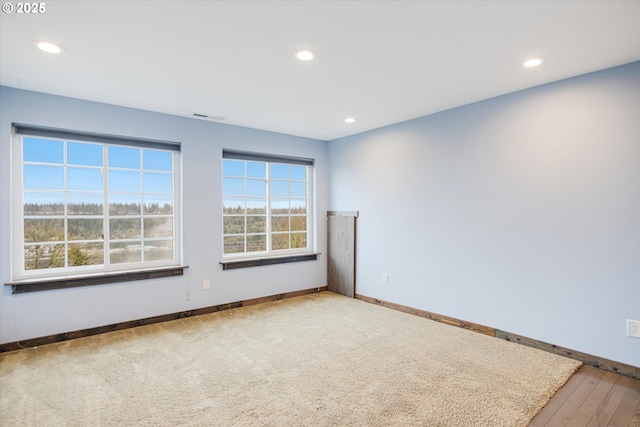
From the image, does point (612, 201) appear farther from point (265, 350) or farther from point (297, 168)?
point (297, 168)

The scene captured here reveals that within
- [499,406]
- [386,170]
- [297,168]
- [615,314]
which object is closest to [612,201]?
[615,314]

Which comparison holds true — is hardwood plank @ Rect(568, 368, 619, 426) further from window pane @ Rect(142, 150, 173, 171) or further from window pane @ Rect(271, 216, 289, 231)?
window pane @ Rect(142, 150, 173, 171)

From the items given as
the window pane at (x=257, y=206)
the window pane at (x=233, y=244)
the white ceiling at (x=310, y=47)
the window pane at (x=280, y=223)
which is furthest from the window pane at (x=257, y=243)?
the white ceiling at (x=310, y=47)

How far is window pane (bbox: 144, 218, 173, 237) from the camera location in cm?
396

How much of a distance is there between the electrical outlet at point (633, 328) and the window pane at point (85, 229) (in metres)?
4.91

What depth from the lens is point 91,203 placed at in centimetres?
361

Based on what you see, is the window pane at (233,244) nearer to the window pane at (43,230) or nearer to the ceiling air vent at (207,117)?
the ceiling air vent at (207,117)

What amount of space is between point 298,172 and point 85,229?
2.88 meters

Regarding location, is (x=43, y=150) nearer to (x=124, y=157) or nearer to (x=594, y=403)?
(x=124, y=157)

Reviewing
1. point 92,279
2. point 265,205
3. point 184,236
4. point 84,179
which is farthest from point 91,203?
point 265,205

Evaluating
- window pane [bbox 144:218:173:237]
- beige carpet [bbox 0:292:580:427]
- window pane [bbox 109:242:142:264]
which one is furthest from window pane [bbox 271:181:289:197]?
beige carpet [bbox 0:292:580:427]

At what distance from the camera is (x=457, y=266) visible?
3756 mm

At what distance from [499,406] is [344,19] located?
264 centimetres

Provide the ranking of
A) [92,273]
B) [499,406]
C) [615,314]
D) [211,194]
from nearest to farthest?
[499,406]
[615,314]
[92,273]
[211,194]
